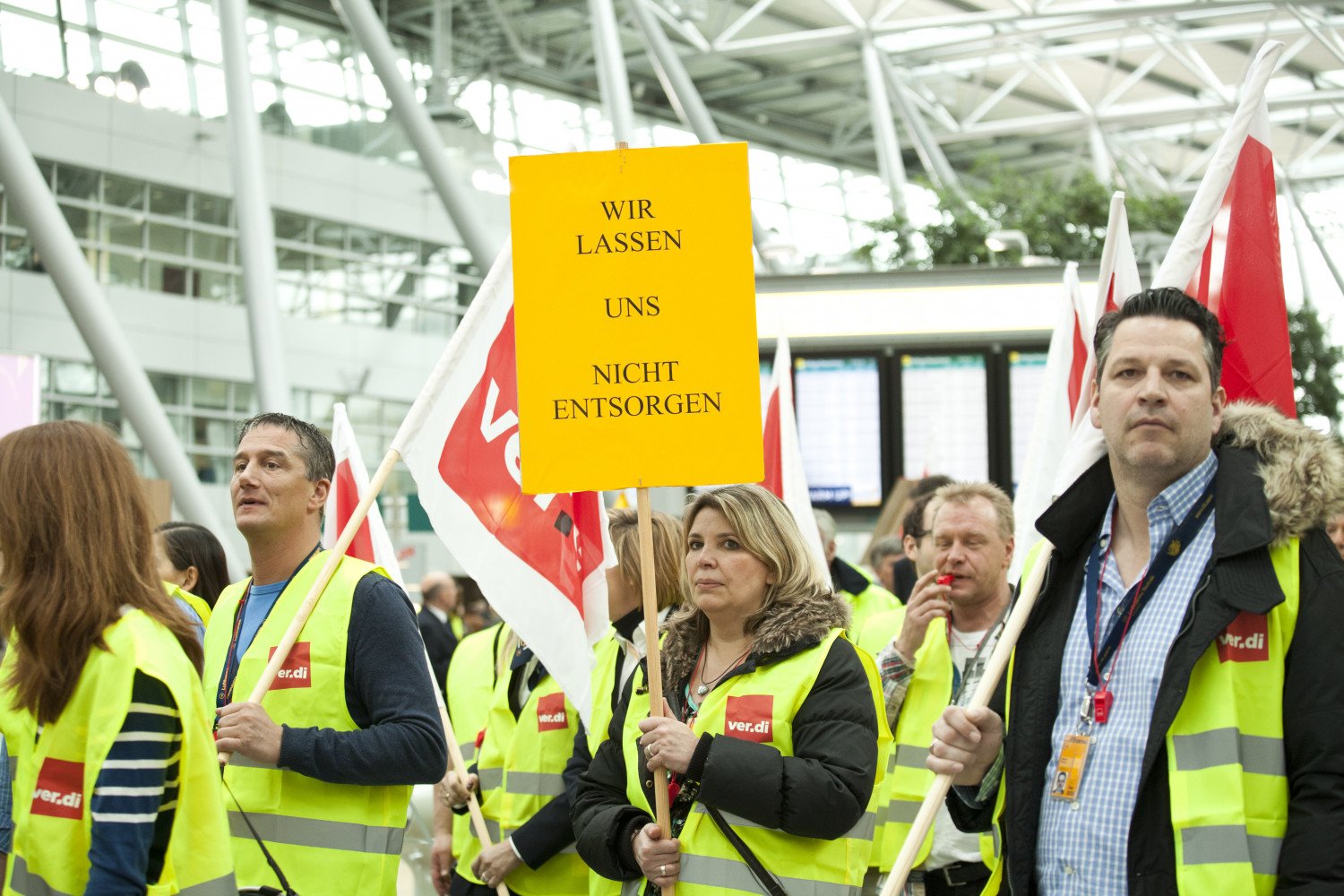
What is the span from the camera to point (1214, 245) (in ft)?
12.3

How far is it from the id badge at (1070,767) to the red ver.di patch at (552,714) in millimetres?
2284

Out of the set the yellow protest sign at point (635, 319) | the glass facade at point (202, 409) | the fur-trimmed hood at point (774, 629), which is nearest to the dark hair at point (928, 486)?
the fur-trimmed hood at point (774, 629)

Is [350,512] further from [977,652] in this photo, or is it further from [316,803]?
[977,652]

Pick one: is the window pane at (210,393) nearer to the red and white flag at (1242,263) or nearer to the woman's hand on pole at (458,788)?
the woman's hand on pole at (458,788)

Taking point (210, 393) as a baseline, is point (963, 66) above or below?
above

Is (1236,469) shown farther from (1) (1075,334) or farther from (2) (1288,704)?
(1) (1075,334)

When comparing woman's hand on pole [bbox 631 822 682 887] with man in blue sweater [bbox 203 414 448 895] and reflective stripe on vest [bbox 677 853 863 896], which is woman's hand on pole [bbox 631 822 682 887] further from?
man in blue sweater [bbox 203 414 448 895]

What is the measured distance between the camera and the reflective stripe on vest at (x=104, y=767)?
2.88 metres

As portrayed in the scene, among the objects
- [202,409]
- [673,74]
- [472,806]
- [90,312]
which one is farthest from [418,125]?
[472,806]

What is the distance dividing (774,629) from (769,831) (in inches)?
19.3

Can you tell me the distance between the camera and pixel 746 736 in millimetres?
3820

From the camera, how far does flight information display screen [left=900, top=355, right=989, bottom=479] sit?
45.4 feet

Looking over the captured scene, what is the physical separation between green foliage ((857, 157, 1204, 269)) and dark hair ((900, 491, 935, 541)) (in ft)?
49.5

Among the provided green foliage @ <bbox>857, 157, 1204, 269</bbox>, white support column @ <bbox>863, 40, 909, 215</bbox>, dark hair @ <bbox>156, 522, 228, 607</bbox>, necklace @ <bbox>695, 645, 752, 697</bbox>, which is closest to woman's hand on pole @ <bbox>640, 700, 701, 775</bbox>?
necklace @ <bbox>695, 645, 752, 697</bbox>
